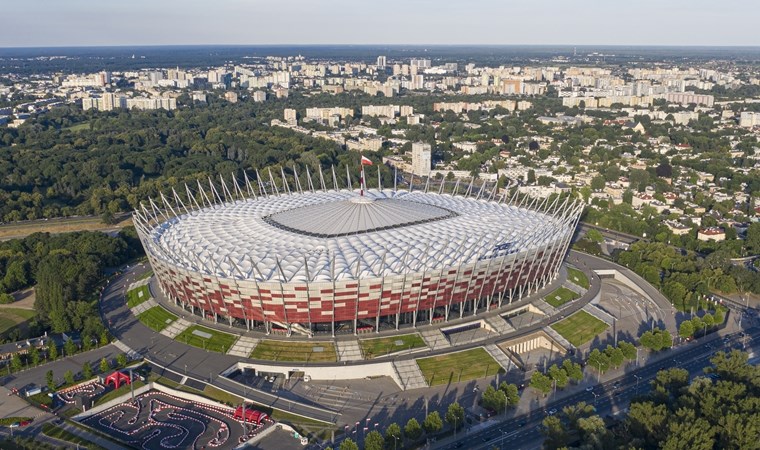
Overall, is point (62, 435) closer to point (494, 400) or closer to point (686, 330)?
point (494, 400)

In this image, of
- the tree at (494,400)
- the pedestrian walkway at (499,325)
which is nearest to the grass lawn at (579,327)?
the pedestrian walkway at (499,325)

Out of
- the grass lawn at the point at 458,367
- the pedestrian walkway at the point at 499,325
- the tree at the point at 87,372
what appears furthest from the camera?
the pedestrian walkway at the point at 499,325

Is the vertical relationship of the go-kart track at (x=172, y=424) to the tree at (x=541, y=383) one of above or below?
below

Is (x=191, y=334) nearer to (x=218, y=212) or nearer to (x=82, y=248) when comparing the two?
(x=218, y=212)

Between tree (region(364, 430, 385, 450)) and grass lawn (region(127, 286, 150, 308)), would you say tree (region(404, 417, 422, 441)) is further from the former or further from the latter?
grass lawn (region(127, 286, 150, 308))

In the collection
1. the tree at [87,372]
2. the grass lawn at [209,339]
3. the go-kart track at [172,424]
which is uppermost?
the grass lawn at [209,339]

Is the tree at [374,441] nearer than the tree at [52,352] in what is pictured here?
Yes

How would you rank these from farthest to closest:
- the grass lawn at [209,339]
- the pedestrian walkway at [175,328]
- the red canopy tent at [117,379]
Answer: the pedestrian walkway at [175,328], the grass lawn at [209,339], the red canopy tent at [117,379]

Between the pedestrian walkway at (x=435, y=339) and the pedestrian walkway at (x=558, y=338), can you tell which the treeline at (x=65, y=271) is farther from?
the pedestrian walkway at (x=558, y=338)
